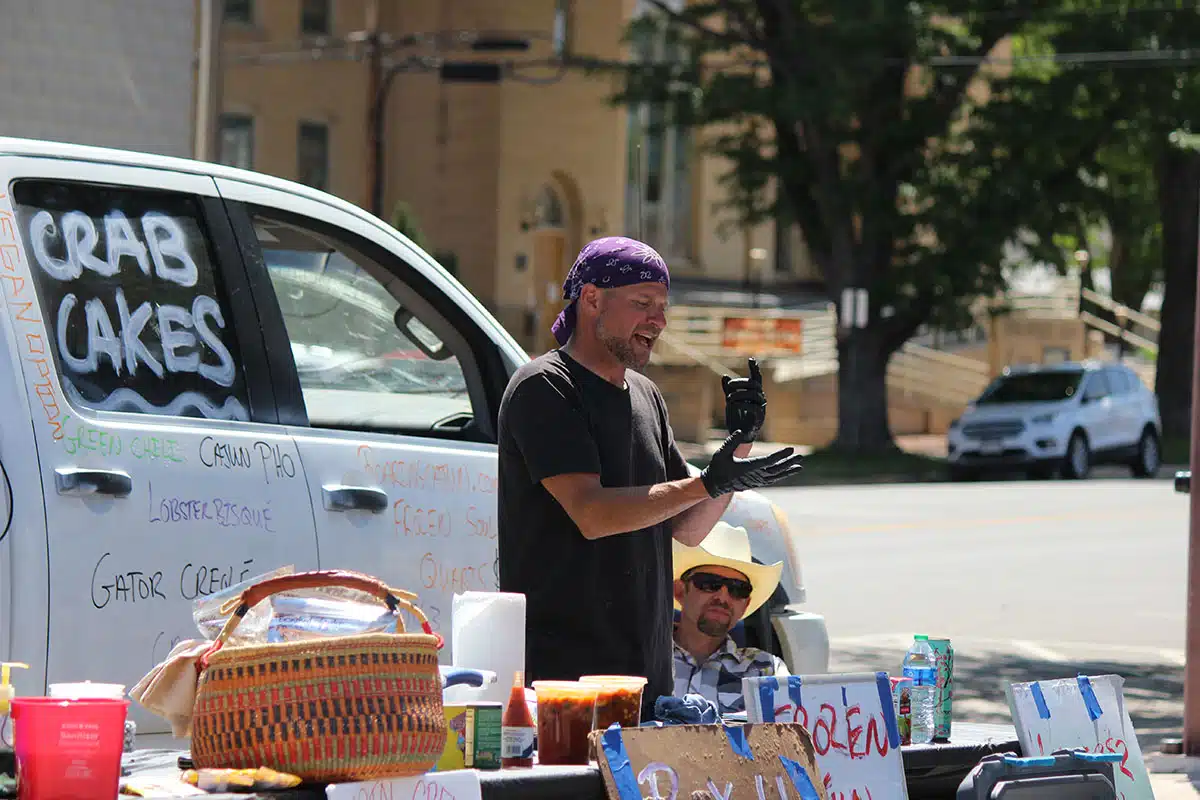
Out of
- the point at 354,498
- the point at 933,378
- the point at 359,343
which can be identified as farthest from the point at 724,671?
the point at 933,378

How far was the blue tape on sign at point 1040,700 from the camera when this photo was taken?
5207mm

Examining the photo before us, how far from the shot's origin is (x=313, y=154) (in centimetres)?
3847

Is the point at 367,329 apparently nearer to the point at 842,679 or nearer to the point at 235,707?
the point at 842,679

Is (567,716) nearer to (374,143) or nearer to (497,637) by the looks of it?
(497,637)

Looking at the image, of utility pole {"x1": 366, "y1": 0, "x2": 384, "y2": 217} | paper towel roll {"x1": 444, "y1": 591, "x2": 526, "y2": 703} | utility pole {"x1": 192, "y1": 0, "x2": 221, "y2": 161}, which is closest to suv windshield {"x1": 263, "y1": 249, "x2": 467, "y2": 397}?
paper towel roll {"x1": 444, "y1": 591, "x2": 526, "y2": 703}

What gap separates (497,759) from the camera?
165 inches

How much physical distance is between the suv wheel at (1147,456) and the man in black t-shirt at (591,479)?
89.3ft

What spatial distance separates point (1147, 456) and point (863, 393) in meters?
4.71

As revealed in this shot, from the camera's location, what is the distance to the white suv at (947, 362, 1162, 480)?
29547mm

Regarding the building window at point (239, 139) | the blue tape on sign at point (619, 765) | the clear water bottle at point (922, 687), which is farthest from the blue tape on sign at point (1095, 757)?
the building window at point (239, 139)

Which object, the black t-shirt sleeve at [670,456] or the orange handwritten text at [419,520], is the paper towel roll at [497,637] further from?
the orange handwritten text at [419,520]

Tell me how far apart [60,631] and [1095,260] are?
57.3 metres

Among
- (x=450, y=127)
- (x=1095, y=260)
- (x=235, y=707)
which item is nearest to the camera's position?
(x=235, y=707)

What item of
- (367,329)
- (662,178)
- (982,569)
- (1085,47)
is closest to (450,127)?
(662,178)
